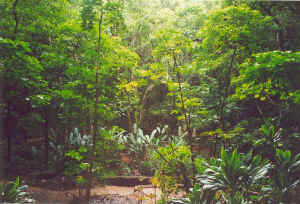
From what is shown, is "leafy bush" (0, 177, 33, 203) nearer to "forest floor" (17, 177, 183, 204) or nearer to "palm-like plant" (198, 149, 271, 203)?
"forest floor" (17, 177, 183, 204)

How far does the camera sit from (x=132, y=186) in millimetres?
4238

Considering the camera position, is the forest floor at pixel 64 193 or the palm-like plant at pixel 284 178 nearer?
the palm-like plant at pixel 284 178

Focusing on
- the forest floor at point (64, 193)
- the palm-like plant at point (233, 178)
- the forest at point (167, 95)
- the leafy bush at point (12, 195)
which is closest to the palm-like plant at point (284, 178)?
the forest at point (167, 95)

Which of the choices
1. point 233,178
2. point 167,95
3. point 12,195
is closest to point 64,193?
point 12,195

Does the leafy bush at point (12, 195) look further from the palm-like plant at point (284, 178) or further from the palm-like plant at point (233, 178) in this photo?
the palm-like plant at point (284, 178)

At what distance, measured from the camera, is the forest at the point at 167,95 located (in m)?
2.19

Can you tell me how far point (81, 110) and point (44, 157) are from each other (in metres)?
1.90

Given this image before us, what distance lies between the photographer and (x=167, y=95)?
283 centimetres

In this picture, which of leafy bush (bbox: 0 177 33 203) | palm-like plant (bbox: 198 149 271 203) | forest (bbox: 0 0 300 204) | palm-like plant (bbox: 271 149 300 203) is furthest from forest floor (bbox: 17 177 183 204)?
palm-like plant (bbox: 271 149 300 203)

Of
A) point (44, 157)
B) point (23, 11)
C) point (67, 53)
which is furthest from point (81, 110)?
point (44, 157)

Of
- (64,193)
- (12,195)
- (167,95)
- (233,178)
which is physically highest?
(167,95)

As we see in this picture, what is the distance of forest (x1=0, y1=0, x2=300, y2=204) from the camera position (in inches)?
86.3

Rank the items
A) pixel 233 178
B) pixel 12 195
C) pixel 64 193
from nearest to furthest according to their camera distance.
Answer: pixel 12 195, pixel 233 178, pixel 64 193

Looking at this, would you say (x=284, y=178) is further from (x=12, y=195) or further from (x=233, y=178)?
(x=12, y=195)
